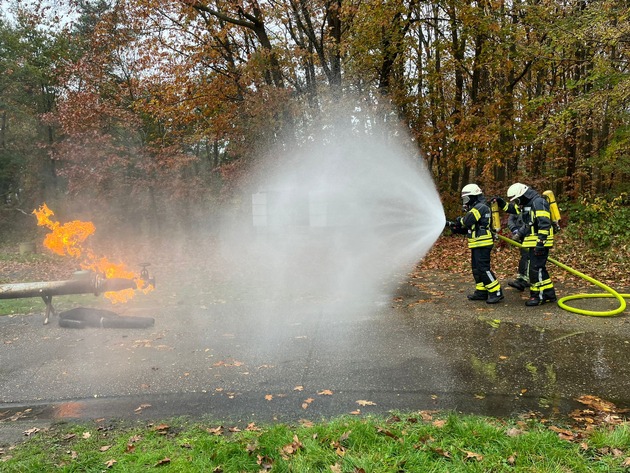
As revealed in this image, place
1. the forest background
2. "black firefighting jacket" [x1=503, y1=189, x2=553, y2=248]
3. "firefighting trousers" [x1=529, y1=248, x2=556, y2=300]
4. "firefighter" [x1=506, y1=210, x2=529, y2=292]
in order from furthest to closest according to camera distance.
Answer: the forest background
"firefighter" [x1=506, y1=210, x2=529, y2=292]
"firefighting trousers" [x1=529, y1=248, x2=556, y2=300]
"black firefighting jacket" [x1=503, y1=189, x2=553, y2=248]

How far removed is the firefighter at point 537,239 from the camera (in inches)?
255

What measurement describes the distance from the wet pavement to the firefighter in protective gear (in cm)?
31

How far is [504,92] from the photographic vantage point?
14.1 m

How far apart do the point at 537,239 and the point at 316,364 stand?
155 inches

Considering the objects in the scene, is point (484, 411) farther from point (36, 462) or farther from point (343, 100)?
point (343, 100)

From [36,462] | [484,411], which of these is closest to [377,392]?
[484,411]

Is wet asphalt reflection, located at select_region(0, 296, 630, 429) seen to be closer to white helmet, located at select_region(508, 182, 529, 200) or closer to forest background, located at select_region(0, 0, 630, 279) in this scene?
white helmet, located at select_region(508, 182, 529, 200)

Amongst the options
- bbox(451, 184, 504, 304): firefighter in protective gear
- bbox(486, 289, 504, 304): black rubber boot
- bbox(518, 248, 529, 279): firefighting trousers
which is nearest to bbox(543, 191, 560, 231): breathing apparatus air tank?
bbox(518, 248, 529, 279): firefighting trousers

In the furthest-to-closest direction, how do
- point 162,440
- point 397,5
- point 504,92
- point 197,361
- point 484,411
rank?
1. point 504,92
2. point 397,5
3. point 197,361
4. point 484,411
5. point 162,440

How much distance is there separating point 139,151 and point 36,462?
1353 centimetres

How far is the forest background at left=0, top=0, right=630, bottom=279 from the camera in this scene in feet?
40.4

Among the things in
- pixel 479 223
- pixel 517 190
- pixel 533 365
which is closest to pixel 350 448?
pixel 533 365

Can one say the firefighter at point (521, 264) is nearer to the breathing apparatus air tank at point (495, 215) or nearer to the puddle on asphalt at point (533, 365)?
the breathing apparatus air tank at point (495, 215)

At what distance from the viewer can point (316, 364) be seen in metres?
4.97
